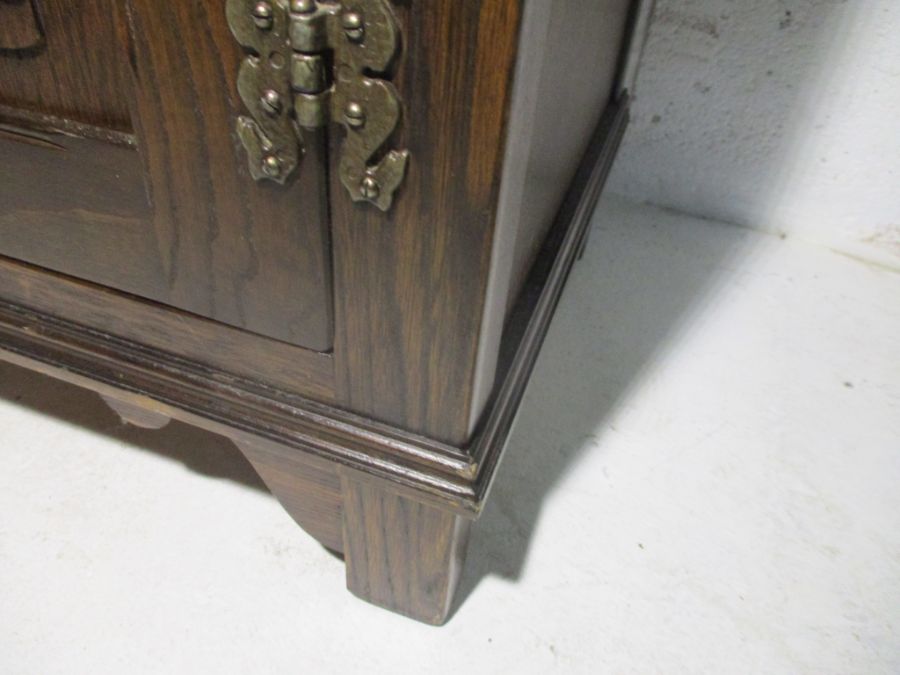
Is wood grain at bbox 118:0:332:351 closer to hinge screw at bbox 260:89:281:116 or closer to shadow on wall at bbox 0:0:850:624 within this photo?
hinge screw at bbox 260:89:281:116

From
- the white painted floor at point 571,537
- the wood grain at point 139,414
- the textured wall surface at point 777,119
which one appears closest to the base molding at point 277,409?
the wood grain at point 139,414

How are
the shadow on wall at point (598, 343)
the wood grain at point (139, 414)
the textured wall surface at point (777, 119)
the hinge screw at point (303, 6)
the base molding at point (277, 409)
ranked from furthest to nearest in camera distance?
the textured wall surface at point (777, 119) → the shadow on wall at point (598, 343) → the wood grain at point (139, 414) → the base molding at point (277, 409) → the hinge screw at point (303, 6)

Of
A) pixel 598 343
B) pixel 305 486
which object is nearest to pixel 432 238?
pixel 305 486

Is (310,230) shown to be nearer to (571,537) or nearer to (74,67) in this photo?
(74,67)

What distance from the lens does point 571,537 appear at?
26.7 inches

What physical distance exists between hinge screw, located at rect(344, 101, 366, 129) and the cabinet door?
26mm

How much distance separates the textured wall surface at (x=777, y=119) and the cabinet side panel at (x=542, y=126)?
0.76 ft

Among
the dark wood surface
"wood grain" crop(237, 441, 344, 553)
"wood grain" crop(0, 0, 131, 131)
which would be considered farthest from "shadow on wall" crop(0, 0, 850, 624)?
"wood grain" crop(0, 0, 131, 131)

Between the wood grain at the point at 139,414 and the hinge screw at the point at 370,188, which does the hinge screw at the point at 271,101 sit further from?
the wood grain at the point at 139,414

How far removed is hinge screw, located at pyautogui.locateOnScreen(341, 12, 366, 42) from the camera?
0.32 metres

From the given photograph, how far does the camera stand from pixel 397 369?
0.44m

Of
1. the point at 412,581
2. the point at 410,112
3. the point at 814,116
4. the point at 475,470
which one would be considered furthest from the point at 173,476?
the point at 814,116

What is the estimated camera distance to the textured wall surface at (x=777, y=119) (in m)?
0.97

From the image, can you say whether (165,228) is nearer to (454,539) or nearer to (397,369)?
(397,369)
